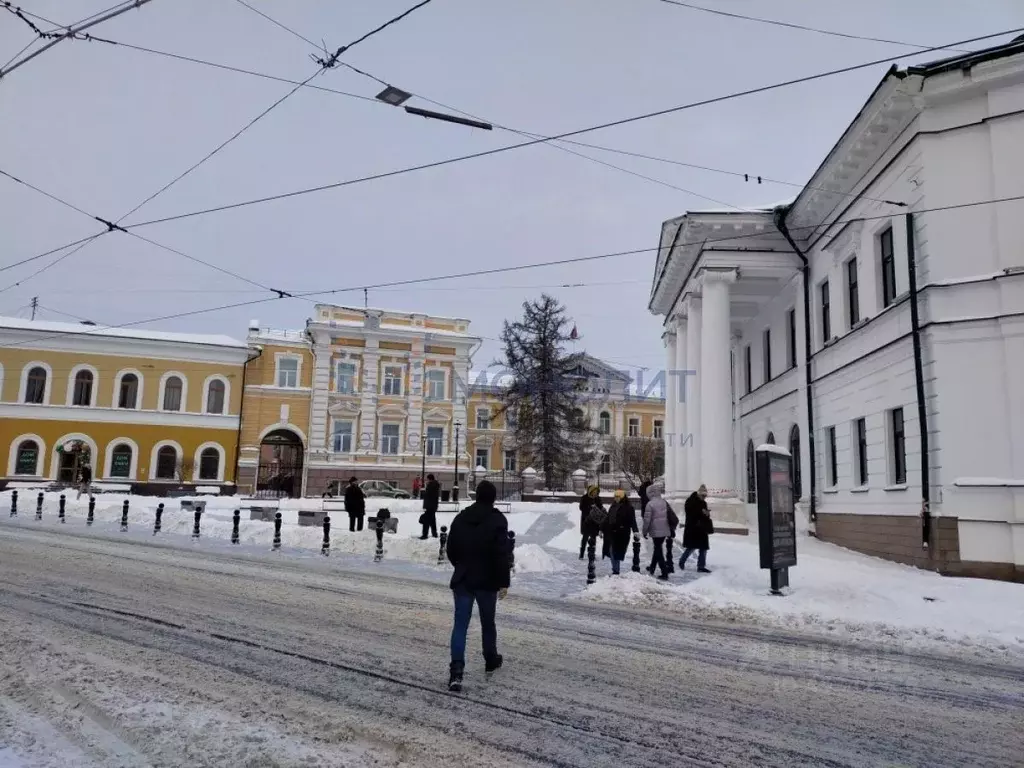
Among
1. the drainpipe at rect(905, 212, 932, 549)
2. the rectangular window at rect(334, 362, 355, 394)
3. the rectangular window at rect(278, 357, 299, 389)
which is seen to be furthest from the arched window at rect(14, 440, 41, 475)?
the drainpipe at rect(905, 212, 932, 549)

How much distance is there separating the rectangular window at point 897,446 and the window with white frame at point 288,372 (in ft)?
136

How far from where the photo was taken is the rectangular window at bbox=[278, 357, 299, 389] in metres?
52.2

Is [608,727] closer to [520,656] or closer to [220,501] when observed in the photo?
[520,656]

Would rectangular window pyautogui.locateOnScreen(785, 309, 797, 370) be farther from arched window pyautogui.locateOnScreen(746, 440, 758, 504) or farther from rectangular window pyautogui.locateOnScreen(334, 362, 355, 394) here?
rectangular window pyautogui.locateOnScreen(334, 362, 355, 394)

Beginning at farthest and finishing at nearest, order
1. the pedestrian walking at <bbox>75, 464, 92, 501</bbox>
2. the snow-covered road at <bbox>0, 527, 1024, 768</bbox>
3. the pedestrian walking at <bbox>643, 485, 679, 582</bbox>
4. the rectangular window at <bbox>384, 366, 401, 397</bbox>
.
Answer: the rectangular window at <bbox>384, 366, 401, 397</bbox>, the pedestrian walking at <bbox>75, 464, 92, 501</bbox>, the pedestrian walking at <bbox>643, 485, 679, 582</bbox>, the snow-covered road at <bbox>0, 527, 1024, 768</bbox>

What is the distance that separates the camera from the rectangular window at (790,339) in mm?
26516

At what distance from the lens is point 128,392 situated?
4934 centimetres

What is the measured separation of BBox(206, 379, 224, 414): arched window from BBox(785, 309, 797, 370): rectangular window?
37629mm

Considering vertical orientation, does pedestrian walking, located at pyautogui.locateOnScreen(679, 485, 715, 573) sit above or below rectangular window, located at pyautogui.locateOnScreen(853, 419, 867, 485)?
below

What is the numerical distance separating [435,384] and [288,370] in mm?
10187

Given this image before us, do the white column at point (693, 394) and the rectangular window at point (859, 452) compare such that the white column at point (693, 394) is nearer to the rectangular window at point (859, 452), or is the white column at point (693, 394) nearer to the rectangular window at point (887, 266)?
the rectangular window at point (859, 452)

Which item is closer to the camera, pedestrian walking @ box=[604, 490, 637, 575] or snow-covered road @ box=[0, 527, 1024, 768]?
snow-covered road @ box=[0, 527, 1024, 768]

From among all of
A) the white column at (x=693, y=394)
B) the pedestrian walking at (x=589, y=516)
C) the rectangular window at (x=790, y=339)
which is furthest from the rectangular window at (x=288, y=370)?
the pedestrian walking at (x=589, y=516)

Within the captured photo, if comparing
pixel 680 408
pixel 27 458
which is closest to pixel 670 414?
pixel 680 408
